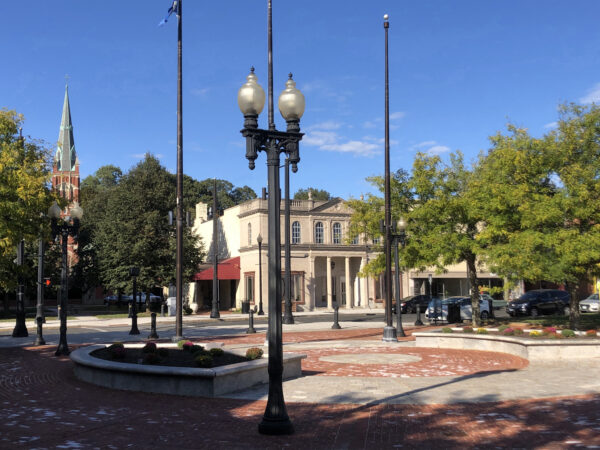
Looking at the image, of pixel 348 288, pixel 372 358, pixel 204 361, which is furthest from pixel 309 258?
pixel 204 361

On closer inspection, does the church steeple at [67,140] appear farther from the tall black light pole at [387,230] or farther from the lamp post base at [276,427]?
the lamp post base at [276,427]

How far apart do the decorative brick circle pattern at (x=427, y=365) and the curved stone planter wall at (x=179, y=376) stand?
5.51 ft

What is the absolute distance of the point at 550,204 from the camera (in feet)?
55.6

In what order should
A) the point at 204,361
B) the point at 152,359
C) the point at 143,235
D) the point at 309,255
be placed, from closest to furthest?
the point at 204,361, the point at 152,359, the point at 143,235, the point at 309,255

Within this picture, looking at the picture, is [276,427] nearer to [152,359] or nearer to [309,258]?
[152,359]

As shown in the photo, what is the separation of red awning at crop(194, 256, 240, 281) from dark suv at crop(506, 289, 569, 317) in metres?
22.6

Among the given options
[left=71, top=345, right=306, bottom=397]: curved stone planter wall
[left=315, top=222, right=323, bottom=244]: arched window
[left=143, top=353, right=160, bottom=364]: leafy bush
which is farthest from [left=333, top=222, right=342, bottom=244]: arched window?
[left=143, top=353, right=160, bottom=364]: leafy bush

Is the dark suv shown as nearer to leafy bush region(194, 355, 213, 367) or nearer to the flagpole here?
the flagpole

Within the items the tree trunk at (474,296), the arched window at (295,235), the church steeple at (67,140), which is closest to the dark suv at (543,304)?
the tree trunk at (474,296)

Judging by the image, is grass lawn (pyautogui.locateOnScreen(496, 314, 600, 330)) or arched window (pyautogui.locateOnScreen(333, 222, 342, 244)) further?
arched window (pyautogui.locateOnScreen(333, 222, 342, 244))

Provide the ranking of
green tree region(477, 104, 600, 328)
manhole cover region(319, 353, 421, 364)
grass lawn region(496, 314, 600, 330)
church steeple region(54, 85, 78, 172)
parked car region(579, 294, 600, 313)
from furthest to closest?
1. church steeple region(54, 85, 78, 172)
2. parked car region(579, 294, 600, 313)
3. grass lawn region(496, 314, 600, 330)
4. green tree region(477, 104, 600, 328)
5. manhole cover region(319, 353, 421, 364)

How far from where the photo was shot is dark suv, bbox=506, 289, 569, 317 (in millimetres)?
33312

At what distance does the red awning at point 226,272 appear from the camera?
154 ft

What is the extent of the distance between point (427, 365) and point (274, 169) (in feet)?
25.9
